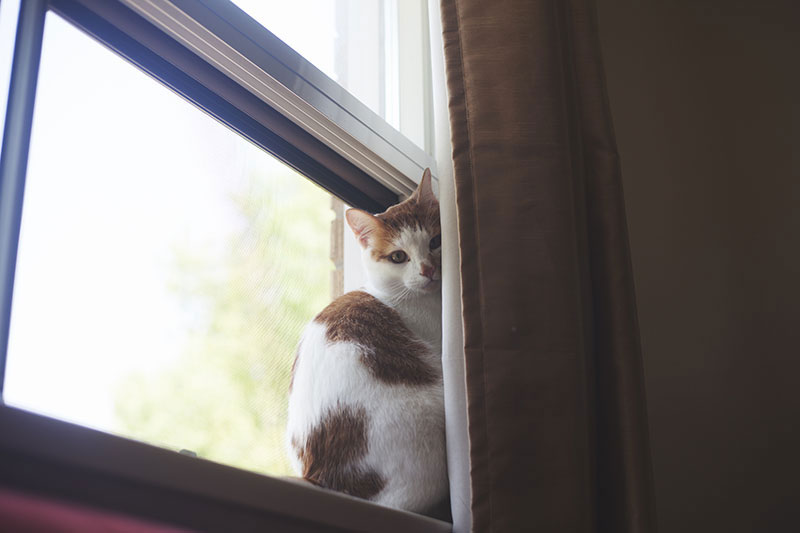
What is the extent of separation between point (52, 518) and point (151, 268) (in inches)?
17.6

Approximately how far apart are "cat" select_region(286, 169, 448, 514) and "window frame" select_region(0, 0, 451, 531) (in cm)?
7

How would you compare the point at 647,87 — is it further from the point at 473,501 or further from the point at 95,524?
the point at 95,524

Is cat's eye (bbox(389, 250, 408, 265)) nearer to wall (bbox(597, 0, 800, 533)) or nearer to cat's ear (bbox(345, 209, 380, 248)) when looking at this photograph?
cat's ear (bbox(345, 209, 380, 248))

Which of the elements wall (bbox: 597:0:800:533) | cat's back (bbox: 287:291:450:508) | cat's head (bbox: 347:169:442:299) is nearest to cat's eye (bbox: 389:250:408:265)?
cat's head (bbox: 347:169:442:299)

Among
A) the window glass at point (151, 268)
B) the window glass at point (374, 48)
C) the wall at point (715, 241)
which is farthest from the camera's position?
the wall at point (715, 241)

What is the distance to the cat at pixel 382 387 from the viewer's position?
0.77 meters

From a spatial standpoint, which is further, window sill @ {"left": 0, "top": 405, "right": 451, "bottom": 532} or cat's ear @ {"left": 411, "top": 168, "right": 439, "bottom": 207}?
cat's ear @ {"left": 411, "top": 168, "right": 439, "bottom": 207}

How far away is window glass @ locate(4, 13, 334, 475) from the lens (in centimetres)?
69

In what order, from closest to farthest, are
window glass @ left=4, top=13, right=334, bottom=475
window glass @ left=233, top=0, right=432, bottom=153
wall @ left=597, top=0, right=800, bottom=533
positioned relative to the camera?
window glass @ left=4, top=13, right=334, bottom=475, window glass @ left=233, top=0, right=432, bottom=153, wall @ left=597, top=0, right=800, bottom=533

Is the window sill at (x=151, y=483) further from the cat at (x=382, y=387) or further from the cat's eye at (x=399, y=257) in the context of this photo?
the cat's eye at (x=399, y=257)

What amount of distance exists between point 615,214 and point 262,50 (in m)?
0.59

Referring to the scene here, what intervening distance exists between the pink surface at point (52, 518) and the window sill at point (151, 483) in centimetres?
2

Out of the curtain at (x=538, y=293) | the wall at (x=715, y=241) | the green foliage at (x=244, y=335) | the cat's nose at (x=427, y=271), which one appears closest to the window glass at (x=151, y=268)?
the green foliage at (x=244, y=335)

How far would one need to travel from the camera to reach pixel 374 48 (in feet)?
4.52
